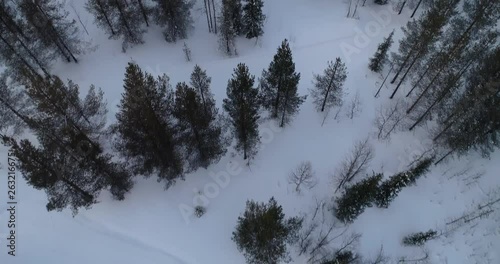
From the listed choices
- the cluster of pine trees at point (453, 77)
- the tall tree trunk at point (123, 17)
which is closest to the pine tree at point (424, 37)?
the cluster of pine trees at point (453, 77)

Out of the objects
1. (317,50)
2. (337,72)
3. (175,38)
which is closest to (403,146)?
(337,72)

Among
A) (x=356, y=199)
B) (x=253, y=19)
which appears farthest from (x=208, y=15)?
(x=356, y=199)

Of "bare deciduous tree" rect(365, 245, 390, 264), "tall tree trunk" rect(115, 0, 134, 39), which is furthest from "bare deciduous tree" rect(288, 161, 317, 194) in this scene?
"tall tree trunk" rect(115, 0, 134, 39)

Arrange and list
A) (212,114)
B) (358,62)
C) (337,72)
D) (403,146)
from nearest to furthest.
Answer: (212,114) → (337,72) → (403,146) → (358,62)

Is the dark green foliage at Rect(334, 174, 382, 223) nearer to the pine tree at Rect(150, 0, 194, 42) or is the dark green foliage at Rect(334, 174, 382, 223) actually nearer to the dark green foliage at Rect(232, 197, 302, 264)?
the dark green foliage at Rect(232, 197, 302, 264)

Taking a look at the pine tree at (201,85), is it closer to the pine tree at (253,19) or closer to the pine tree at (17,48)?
the pine tree at (253,19)

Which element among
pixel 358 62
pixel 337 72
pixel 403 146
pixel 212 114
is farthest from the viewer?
pixel 358 62

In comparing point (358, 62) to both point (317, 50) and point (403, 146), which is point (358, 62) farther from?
point (403, 146)

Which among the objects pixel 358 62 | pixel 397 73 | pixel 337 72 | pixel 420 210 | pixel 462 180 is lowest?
pixel 420 210
